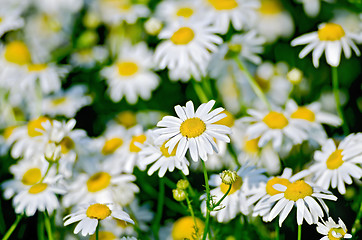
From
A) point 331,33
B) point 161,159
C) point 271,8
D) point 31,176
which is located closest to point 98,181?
point 31,176

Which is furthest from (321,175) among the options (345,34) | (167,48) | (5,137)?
(5,137)

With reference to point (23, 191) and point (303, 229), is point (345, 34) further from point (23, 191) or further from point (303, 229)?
point (23, 191)

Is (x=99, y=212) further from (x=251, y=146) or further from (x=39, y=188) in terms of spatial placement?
(x=251, y=146)

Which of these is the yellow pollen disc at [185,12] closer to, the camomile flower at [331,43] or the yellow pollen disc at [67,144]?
the camomile flower at [331,43]

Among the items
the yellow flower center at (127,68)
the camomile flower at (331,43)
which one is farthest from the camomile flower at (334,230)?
the yellow flower center at (127,68)

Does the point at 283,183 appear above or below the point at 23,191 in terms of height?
above
